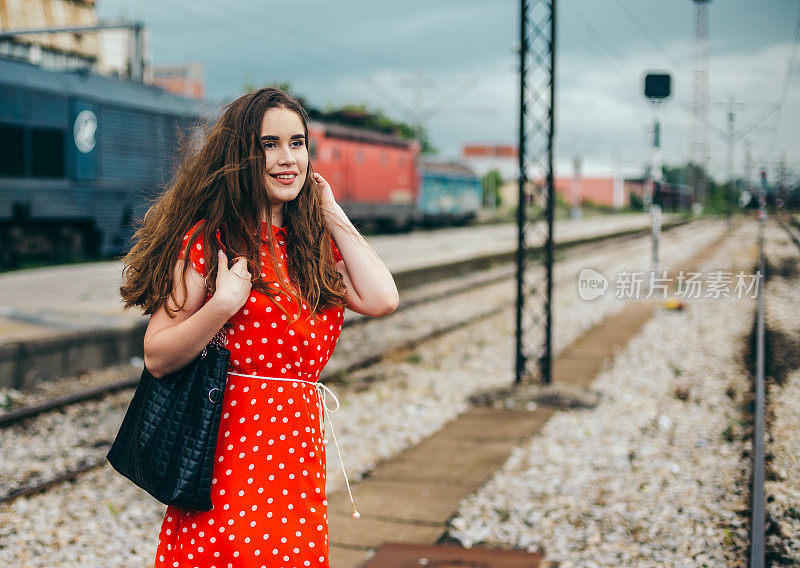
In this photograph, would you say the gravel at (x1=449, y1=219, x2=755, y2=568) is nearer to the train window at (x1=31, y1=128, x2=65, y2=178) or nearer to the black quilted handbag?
the black quilted handbag

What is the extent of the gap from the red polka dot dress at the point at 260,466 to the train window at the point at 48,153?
1499 cm

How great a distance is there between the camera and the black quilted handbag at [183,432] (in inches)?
71.5

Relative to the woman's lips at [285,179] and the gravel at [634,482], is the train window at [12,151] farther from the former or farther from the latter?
the woman's lips at [285,179]

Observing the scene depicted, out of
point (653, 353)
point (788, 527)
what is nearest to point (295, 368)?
point (788, 527)

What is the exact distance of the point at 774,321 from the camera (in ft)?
34.9

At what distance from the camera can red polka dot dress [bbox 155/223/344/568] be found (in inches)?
73.8

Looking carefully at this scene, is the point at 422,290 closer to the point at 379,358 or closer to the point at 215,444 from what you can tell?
the point at 379,358

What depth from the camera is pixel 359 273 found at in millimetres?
2098

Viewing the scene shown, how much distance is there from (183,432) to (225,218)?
50cm

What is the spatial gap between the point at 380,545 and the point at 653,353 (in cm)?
646

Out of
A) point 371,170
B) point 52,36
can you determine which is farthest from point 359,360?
point 52,36

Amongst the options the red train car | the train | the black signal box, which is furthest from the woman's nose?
the red train car

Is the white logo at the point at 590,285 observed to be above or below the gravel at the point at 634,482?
above

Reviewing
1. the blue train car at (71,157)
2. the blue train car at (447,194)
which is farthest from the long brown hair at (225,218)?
the blue train car at (447,194)
